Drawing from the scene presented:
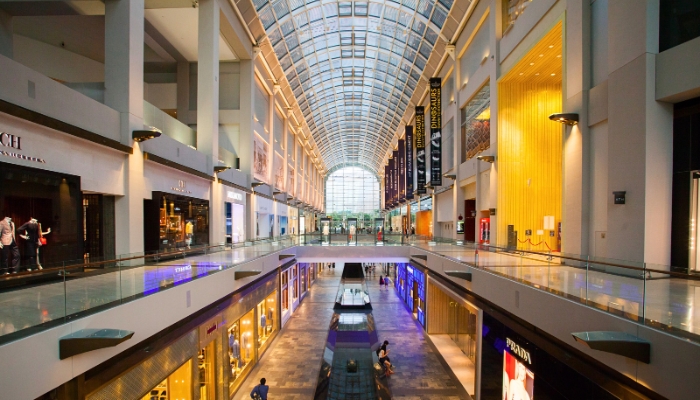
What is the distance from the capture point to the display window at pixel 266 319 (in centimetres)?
1444

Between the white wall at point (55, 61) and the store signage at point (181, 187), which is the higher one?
the white wall at point (55, 61)

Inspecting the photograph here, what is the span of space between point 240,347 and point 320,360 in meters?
4.02

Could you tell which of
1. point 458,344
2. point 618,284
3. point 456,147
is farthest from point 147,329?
point 456,147

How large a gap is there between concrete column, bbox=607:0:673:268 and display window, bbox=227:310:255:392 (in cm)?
1011

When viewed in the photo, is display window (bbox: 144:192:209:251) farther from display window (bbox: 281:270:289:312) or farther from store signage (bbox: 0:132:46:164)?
store signage (bbox: 0:132:46:164)

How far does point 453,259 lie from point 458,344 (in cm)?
488

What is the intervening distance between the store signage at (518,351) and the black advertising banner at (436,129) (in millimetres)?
19404

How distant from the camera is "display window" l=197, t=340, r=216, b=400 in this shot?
8.72 metres

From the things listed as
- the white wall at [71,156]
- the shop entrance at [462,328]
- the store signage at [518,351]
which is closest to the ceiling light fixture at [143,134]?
the white wall at [71,156]

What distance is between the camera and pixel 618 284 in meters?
5.10

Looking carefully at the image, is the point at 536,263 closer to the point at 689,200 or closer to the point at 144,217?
the point at 689,200

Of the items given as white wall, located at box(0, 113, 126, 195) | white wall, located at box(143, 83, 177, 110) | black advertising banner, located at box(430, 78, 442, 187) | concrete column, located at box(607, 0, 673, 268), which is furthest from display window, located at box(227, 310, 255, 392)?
black advertising banner, located at box(430, 78, 442, 187)

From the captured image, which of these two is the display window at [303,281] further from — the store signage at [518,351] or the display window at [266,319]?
the store signage at [518,351]

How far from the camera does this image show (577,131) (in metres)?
11.0
